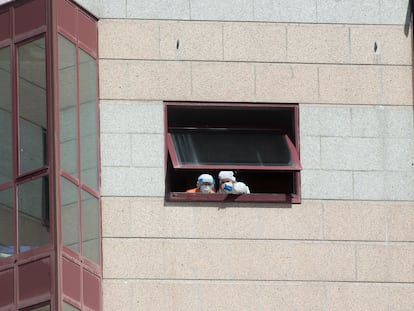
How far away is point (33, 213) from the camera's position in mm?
25484

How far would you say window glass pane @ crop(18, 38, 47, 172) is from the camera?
25.8 metres

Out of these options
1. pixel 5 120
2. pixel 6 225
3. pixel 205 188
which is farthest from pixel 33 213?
pixel 205 188

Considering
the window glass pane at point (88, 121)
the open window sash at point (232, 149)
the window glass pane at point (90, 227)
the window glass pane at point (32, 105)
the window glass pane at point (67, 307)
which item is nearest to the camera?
the window glass pane at point (67, 307)

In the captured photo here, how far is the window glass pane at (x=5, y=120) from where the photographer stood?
85.2 ft

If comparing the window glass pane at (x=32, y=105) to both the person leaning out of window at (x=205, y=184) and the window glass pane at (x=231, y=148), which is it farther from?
A: the person leaning out of window at (x=205, y=184)

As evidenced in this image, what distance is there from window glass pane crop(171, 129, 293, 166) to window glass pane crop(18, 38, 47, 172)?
8.79 feet

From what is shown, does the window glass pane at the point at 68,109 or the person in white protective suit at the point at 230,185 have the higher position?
the window glass pane at the point at 68,109

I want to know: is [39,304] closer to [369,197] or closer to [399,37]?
[369,197]

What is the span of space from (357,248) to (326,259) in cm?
52

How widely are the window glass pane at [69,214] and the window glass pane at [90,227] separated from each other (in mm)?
308

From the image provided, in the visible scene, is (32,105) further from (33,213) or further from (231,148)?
(231,148)

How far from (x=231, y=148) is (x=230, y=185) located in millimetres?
906

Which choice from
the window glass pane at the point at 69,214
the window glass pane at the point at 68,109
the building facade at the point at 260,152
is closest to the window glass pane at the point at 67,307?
the window glass pane at the point at 69,214

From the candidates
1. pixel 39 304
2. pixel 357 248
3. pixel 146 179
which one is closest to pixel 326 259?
pixel 357 248
